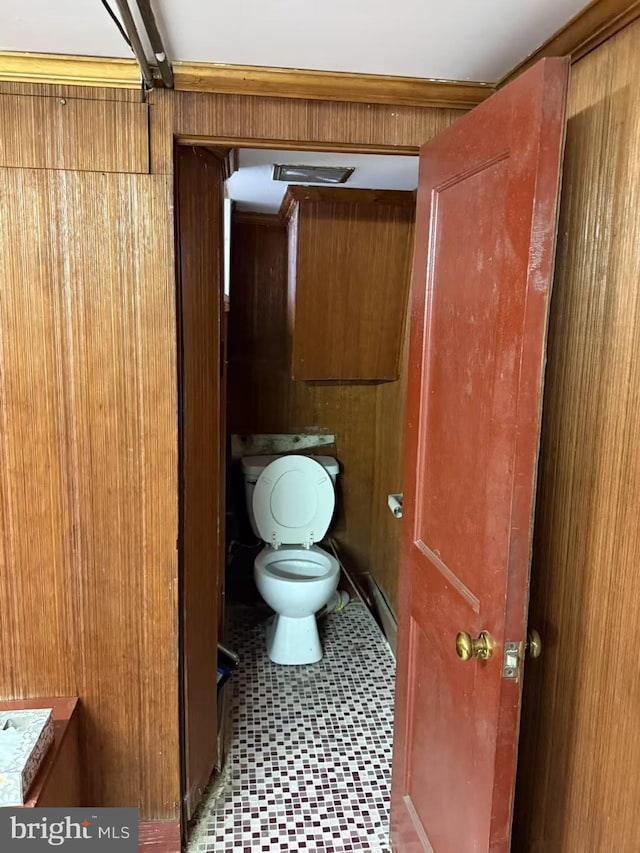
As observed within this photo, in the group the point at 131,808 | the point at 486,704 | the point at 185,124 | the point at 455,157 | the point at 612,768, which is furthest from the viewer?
the point at 131,808

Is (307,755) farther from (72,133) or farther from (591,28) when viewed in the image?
(591,28)

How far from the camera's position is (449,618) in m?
1.32

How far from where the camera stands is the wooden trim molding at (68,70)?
4.39 ft

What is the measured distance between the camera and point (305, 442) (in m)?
3.24

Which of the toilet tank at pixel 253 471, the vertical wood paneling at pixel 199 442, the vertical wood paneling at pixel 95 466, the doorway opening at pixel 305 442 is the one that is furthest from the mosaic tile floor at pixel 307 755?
the toilet tank at pixel 253 471

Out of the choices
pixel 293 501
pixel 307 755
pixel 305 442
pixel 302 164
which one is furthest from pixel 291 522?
pixel 302 164

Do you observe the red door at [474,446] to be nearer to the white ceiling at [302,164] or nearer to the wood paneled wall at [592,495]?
the wood paneled wall at [592,495]

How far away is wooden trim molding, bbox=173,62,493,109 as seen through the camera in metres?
1.38

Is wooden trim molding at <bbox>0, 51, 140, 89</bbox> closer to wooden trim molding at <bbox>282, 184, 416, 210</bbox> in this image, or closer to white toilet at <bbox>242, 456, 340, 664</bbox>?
wooden trim molding at <bbox>282, 184, 416, 210</bbox>

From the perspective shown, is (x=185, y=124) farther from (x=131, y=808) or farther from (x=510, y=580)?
(x=131, y=808)

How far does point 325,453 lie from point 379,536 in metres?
0.51

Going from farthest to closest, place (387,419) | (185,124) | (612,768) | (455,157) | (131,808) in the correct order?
(387,419)
(131,808)
(185,124)
(455,157)
(612,768)

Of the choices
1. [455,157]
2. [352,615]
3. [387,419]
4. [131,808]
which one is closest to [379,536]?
[352,615]

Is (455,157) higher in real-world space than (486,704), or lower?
higher
